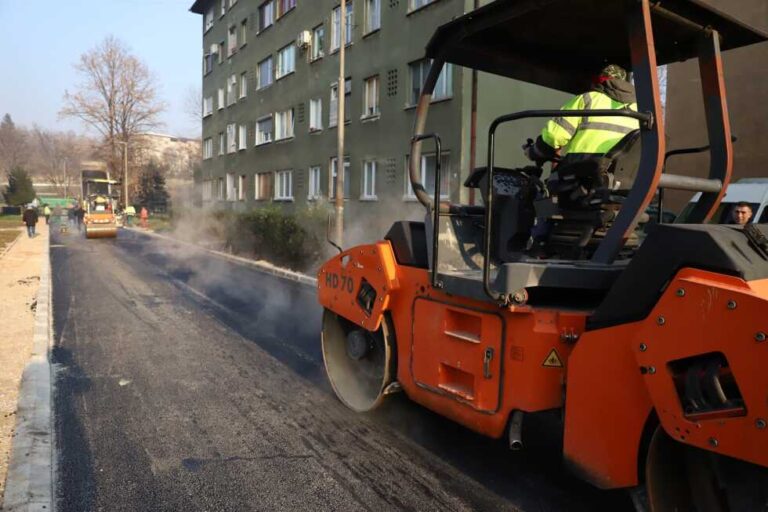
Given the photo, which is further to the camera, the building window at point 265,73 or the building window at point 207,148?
the building window at point 207,148

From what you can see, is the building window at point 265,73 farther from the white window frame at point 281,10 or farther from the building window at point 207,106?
the building window at point 207,106

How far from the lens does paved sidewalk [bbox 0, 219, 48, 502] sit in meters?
4.18

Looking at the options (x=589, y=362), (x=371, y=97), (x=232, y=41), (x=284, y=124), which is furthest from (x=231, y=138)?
(x=589, y=362)

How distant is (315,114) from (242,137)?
29.9ft

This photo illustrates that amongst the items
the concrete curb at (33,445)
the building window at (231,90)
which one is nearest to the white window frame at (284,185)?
the building window at (231,90)

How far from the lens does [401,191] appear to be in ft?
54.1

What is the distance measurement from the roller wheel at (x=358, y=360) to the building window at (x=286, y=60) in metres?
20.6

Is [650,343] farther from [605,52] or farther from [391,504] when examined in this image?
[605,52]

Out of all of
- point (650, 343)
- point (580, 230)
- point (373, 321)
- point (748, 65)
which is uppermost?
point (748, 65)

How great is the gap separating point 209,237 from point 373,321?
20.8 m

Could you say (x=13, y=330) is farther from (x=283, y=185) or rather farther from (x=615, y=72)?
(x=283, y=185)

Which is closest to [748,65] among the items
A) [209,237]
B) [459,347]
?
[459,347]

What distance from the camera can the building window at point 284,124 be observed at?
2419cm

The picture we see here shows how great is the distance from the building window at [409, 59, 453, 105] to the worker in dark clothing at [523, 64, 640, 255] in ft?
34.6
